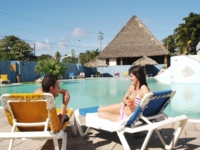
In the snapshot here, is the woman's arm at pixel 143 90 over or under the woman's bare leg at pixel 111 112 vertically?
over

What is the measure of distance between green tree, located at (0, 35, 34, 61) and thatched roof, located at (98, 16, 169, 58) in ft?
52.1

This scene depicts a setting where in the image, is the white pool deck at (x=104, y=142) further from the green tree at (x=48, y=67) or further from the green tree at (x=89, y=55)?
the green tree at (x=89, y=55)

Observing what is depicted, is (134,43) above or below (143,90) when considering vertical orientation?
above

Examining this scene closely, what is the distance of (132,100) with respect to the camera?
10.3ft

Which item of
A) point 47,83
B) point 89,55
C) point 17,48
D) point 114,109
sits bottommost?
point 114,109


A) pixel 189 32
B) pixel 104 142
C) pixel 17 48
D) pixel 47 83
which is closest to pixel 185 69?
pixel 104 142

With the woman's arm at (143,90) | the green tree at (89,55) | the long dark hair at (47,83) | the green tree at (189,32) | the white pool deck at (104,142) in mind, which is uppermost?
the green tree at (189,32)

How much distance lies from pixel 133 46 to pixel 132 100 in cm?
2948

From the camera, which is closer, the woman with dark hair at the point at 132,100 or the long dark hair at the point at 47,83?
the long dark hair at the point at 47,83

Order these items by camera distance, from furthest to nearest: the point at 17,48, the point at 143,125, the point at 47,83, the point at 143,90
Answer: the point at 17,48, the point at 143,90, the point at 143,125, the point at 47,83

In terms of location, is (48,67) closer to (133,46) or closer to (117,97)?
(117,97)

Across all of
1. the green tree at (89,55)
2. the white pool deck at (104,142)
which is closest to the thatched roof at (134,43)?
the green tree at (89,55)

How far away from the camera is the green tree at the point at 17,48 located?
1623 inches

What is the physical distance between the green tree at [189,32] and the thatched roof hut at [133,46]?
4.41m
